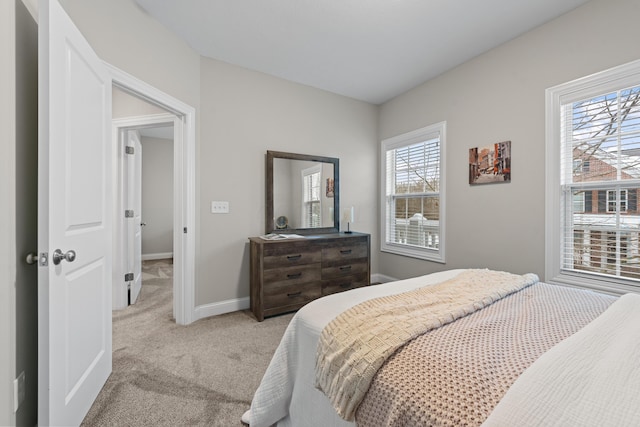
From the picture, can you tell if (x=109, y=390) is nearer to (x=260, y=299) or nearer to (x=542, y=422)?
(x=260, y=299)

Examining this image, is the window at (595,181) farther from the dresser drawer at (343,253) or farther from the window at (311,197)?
the window at (311,197)

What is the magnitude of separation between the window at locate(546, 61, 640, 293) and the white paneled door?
3.21 metres

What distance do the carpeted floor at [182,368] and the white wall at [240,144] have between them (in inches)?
11.1

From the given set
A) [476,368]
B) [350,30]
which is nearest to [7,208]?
[476,368]

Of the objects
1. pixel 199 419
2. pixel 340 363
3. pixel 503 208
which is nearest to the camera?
pixel 340 363

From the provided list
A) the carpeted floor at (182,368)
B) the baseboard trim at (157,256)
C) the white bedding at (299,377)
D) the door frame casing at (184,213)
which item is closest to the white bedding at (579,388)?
the white bedding at (299,377)

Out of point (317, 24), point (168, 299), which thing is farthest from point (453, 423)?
point (168, 299)

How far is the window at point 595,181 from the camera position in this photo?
1986 mm

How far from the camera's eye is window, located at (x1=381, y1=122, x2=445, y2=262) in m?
3.32

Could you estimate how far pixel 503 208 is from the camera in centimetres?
265

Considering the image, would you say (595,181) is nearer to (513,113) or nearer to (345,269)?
(513,113)

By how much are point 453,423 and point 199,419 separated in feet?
4.57

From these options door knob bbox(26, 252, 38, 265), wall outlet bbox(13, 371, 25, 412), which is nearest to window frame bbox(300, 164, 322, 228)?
door knob bbox(26, 252, 38, 265)

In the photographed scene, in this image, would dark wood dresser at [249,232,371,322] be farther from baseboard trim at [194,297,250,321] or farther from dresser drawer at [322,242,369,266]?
baseboard trim at [194,297,250,321]
